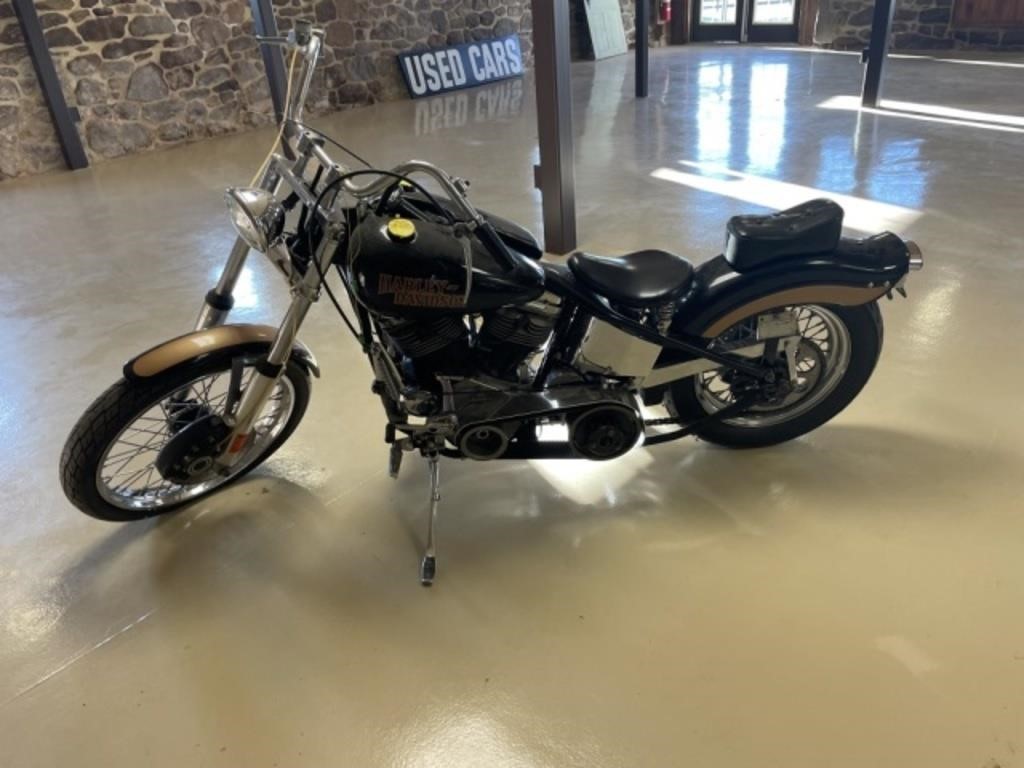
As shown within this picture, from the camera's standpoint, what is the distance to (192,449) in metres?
1.85

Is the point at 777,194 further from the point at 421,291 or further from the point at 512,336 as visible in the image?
the point at 421,291

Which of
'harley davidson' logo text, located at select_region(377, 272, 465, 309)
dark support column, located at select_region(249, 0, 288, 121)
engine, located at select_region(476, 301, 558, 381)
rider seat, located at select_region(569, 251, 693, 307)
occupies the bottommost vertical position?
engine, located at select_region(476, 301, 558, 381)

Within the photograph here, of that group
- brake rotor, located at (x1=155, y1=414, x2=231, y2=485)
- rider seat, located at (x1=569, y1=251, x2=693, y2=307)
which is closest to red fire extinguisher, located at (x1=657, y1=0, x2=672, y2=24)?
rider seat, located at (x1=569, y1=251, x2=693, y2=307)

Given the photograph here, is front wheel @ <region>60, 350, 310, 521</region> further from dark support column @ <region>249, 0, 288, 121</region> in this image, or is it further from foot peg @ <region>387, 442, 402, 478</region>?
dark support column @ <region>249, 0, 288, 121</region>

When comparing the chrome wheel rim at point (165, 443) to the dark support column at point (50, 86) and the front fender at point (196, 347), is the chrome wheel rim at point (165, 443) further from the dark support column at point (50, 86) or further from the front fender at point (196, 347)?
the dark support column at point (50, 86)

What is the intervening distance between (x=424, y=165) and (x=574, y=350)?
63 centimetres

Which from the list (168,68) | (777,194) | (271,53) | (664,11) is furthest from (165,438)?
(664,11)

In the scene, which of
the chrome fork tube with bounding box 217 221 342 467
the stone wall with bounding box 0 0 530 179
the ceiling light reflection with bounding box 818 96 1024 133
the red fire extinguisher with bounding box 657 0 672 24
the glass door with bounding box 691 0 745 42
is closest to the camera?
the chrome fork tube with bounding box 217 221 342 467

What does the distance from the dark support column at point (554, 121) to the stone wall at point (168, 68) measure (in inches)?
168

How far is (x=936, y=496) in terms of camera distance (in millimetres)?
1980

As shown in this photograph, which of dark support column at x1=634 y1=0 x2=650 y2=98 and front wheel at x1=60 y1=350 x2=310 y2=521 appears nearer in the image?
front wheel at x1=60 y1=350 x2=310 y2=521

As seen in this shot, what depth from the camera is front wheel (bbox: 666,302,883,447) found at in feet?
6.59

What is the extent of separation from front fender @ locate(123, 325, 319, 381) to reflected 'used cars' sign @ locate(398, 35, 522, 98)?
6.74 metres

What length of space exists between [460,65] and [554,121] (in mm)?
5435
